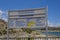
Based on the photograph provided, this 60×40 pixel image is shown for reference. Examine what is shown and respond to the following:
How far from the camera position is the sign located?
6.75m

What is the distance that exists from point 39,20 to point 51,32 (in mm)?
2152

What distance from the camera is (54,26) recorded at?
8.51 metres

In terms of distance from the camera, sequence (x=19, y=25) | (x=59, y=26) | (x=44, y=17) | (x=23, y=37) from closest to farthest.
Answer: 1. (x=44, y=17)
2. (x=19, y=25)
3. (x=23, y=37)
4. (x=59, y=26)

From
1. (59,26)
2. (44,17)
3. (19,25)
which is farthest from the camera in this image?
(59,26)

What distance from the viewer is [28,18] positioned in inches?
275

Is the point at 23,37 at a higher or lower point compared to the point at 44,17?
lower

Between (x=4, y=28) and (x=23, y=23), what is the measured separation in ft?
8.06

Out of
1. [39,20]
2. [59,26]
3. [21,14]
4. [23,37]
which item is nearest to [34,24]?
[39,20]

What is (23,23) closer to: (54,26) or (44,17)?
(44,17)

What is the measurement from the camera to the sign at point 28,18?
6751mm

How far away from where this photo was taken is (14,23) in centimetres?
724

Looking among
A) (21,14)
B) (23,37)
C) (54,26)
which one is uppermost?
(21,14)

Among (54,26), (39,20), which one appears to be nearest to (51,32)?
(54,26)

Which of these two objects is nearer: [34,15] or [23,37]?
[34,15]
